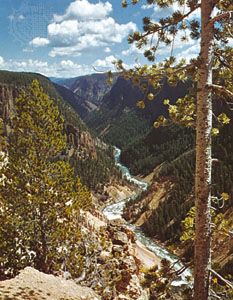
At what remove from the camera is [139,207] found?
154m

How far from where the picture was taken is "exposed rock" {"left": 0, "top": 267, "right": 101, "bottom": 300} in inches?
557

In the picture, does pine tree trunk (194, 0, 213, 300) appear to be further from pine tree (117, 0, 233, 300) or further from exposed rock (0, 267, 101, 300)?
exposed rock (0, 267, 101, 300)

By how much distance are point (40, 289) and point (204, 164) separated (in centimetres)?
1017

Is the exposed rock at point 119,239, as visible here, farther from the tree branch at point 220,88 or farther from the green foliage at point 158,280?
the tree branch at point 220,88

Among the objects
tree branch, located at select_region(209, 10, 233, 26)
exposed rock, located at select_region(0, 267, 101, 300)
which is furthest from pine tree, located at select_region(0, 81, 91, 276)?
tree branch, located at select_region(209, 10, 233, 26)

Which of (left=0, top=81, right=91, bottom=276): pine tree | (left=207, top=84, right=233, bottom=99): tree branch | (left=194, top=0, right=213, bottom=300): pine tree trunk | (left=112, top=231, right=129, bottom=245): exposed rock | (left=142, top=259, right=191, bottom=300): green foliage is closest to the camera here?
(left=207, top=84, right=233, bottom=99): tree branch

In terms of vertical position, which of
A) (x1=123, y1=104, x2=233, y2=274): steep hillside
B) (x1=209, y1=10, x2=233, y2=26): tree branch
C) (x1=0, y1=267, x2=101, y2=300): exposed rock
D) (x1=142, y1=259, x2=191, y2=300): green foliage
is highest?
(x1=209, y1=10, x2=233, y2=26): tree branch

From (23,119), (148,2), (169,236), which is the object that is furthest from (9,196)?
(169,236)

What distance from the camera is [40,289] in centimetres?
1536

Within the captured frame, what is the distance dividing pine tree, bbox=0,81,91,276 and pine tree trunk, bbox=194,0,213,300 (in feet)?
39.5

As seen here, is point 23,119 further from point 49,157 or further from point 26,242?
point 26,242

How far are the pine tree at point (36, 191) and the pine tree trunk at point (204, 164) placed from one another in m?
12.0

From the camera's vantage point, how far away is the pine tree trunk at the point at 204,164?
920 centimetres

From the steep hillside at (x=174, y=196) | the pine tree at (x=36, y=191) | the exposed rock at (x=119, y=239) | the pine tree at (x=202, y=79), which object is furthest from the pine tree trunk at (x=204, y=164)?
the steep hillside at (x=174, y=196)
